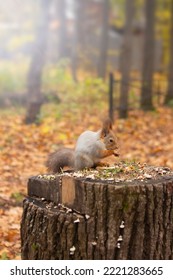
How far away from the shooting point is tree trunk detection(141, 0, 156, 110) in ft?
61.6

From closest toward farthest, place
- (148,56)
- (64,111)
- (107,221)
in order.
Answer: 1. (107,221)
2. (64,111)
3. (148,56)

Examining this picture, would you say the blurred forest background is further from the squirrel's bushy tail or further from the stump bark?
the stump bark

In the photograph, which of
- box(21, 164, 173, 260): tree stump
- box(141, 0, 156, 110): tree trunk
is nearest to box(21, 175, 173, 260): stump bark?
box(21, 164, 173, 260): tree stump

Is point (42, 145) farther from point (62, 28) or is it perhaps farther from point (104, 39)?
point (62, 28)

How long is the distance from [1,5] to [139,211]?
103ft

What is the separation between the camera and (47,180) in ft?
16.9

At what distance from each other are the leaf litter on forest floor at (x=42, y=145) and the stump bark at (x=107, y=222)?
1.01m

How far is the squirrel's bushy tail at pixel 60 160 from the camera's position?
5.67 m

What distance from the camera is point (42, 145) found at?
1206cm

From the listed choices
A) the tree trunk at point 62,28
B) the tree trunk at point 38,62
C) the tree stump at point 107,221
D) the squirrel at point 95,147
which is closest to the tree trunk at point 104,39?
the tree trunk at point 62,28

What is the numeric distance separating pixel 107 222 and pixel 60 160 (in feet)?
4.26

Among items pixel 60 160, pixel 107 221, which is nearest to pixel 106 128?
pixel 60 160
